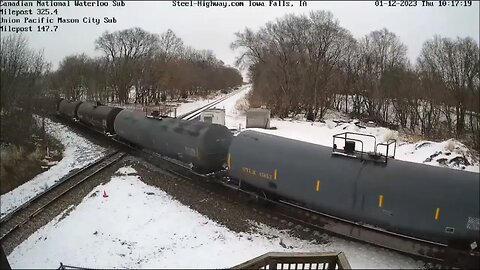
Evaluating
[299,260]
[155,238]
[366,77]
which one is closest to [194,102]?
[366,77]

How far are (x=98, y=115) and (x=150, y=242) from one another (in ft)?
43.4

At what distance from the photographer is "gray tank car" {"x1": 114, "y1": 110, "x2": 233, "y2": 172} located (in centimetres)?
1050

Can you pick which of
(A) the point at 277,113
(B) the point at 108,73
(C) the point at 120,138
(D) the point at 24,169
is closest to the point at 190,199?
(D) the point at 24,169

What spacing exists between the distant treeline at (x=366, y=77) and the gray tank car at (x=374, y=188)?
1.03 metres

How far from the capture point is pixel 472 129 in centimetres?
564

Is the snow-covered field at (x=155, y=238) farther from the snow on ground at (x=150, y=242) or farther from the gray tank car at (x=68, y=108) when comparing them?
the gray tank car at (x=68, y=108)

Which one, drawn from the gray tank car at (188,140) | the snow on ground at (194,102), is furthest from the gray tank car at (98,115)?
the snow on ground at (194,102)

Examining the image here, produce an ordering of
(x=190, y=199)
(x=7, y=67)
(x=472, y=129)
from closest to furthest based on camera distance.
→ (x=7, y=67)
(x=472, y=129)
(x=190, y=199)

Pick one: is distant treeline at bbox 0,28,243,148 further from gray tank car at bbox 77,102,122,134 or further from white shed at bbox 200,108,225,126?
white shed at bbox 200,108,225,126

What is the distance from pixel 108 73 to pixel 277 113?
1681cm

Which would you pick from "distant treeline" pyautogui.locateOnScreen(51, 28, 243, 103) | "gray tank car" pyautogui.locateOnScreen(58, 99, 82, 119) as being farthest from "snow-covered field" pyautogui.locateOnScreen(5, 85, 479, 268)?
"gray tank car" pyautogui.locateOnScreen(58, 99, 82, 119)

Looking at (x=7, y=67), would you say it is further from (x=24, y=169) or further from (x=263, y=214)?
(x=263, y=214)

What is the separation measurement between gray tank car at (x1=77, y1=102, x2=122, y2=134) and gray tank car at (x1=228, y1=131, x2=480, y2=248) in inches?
434

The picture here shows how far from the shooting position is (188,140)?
10.9 metres
